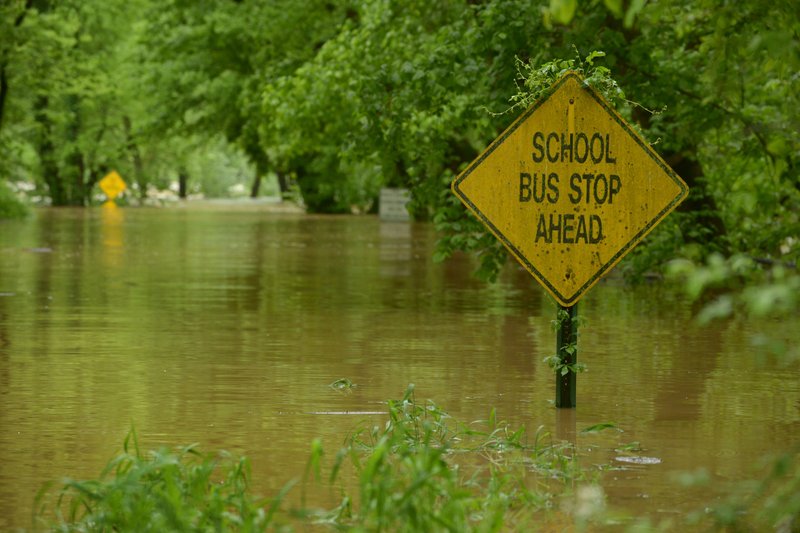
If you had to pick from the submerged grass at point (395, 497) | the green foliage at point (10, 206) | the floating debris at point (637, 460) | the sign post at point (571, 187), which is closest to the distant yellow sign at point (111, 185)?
the green foliage at point (10, 206)

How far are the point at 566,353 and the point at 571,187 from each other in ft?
3.33

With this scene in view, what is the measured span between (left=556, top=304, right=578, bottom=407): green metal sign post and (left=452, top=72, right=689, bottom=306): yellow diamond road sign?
341 millimetres

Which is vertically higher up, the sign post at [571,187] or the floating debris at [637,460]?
the sign post at [571,187]

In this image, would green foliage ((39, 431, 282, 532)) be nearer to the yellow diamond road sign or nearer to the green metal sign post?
the yellow diamond road sign

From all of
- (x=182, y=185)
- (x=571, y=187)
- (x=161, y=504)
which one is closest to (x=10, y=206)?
(x=571, y=187)

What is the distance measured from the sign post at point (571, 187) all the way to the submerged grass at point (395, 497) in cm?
149

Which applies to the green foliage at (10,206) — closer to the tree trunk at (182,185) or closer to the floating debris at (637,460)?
the floating debris at (637,460)

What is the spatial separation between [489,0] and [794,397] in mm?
8743

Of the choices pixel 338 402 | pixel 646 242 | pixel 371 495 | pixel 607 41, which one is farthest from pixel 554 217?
pixel 646 242

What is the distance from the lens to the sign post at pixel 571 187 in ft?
33.8

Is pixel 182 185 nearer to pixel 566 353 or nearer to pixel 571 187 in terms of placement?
pixel 566 353

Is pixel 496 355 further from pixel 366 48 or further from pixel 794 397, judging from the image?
pixel 366 48

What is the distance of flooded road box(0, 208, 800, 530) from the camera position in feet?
30.2

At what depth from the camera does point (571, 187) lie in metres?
10.3
